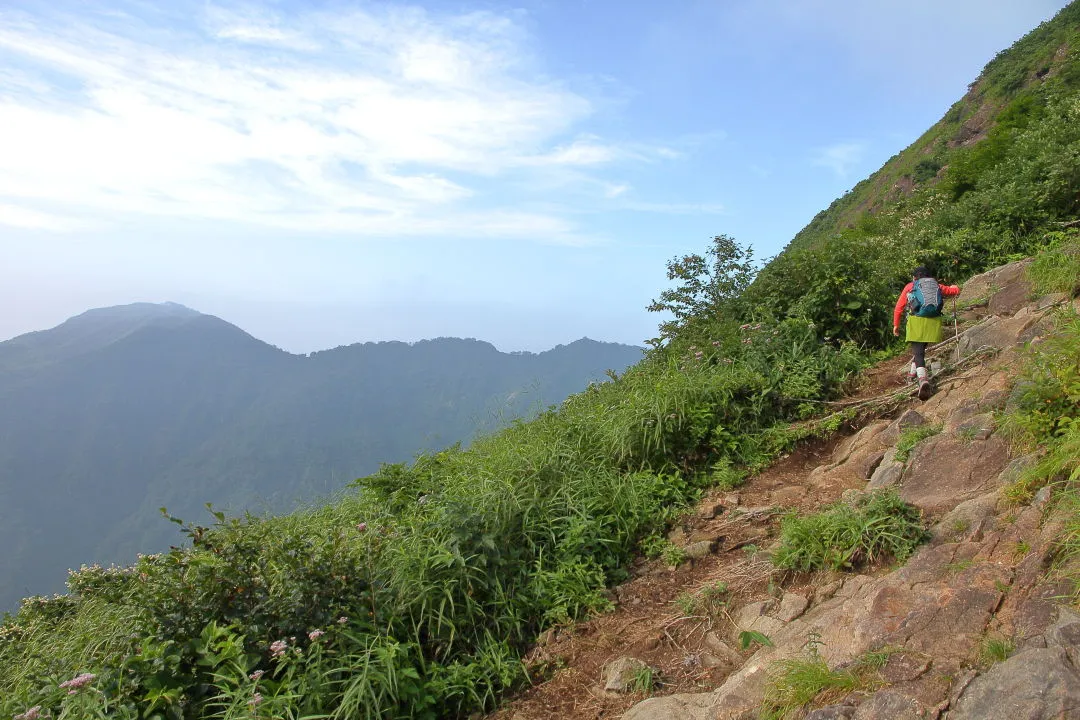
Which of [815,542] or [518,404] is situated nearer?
[815,542]

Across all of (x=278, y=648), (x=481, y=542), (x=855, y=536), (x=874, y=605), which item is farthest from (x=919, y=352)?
(x=278, y=648)

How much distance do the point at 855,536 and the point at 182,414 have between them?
17026cm

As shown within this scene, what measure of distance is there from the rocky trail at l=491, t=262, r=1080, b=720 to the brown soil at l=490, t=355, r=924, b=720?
1cm

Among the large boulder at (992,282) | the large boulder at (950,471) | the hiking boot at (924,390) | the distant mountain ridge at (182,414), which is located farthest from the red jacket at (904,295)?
the distant mountain ridge at (182,414)

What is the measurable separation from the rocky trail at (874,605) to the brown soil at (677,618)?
0.5 inches

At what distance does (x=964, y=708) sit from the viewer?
2430 mm

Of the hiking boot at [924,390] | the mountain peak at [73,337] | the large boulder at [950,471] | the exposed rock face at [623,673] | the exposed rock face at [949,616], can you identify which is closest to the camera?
the exposed rock face at [949,616]

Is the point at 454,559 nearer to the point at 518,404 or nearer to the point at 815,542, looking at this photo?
the point at 815,542

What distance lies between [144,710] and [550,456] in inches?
141

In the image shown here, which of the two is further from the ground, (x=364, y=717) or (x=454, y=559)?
(x=454, y=559)

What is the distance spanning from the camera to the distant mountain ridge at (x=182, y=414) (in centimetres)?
9319

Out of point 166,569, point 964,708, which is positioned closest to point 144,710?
point 166,569

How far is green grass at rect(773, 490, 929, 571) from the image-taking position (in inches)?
151

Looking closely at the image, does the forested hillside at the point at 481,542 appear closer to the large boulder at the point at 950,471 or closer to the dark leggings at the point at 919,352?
the large boulder at the point at 950,471
